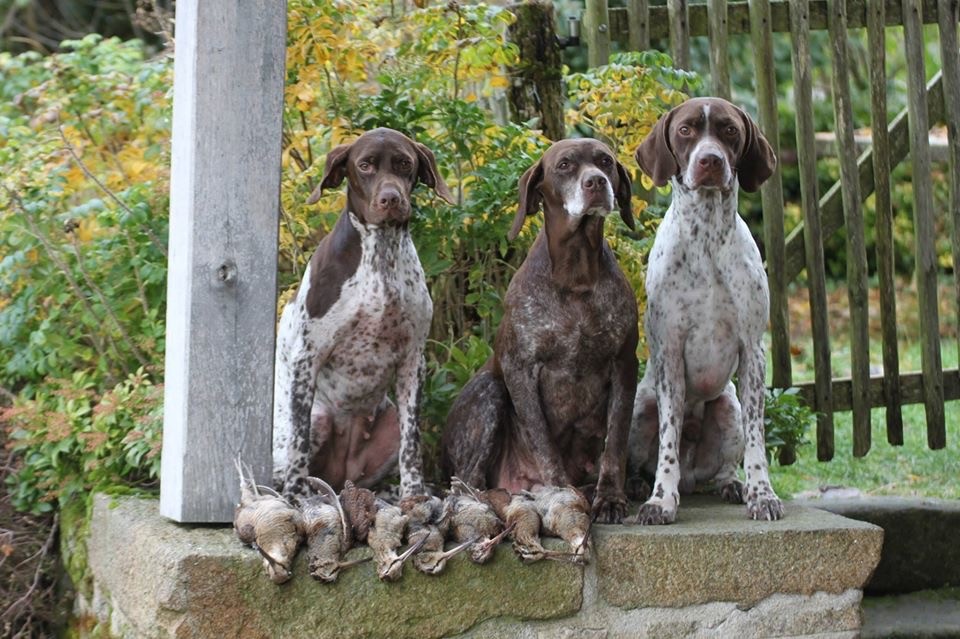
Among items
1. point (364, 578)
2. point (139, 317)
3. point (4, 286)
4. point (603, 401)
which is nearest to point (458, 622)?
point (364, 578)

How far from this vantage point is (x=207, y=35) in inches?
160

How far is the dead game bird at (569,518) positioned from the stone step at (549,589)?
0.08 metres

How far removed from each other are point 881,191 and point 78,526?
3728 mm

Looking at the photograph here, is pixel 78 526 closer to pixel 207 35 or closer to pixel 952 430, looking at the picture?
pixel 207 35

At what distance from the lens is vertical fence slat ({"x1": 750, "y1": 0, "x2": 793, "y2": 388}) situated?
5941 millimetres

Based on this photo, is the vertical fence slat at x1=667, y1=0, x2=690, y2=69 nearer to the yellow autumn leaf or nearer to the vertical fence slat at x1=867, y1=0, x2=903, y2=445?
the vertical fence slat at x1=867, y1=0, x2=903, y2=445

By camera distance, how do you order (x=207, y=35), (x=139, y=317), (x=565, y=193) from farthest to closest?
1. (x=139, y=317)
2. (x=565, y=193)
3. (x=207, y=35)

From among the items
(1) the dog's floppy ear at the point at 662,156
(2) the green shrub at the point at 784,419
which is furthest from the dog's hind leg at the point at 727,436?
(1) the dog's floppy ear at the point at 662,156

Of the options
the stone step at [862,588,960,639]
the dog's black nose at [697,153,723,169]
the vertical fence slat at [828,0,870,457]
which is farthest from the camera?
the vertical fence slat at [828,0,870,457]

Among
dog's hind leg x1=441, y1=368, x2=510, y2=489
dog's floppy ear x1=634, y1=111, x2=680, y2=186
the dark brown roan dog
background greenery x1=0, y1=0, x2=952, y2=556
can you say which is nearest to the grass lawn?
background greenery x1=0, y1=0, x2=952, y2=556

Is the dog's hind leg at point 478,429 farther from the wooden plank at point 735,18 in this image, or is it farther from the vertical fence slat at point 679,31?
the wooden plank at point 735,18

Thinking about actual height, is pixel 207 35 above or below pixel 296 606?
above

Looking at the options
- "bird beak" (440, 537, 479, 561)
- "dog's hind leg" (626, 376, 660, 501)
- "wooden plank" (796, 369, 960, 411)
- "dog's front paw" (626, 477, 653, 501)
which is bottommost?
"bird beak" (440, 537, 479, 561)

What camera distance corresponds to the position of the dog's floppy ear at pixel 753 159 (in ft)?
14.6
